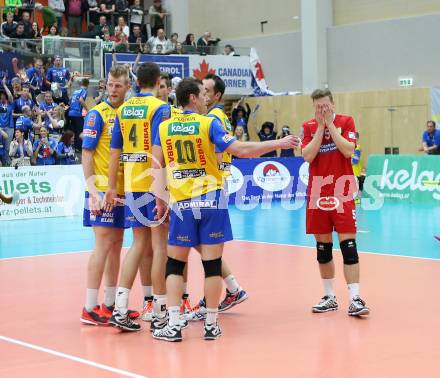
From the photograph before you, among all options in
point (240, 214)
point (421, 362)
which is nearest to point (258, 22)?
point (240, 214)

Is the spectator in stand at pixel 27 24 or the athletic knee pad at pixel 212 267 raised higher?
the spectator in stand at pixel 27 24

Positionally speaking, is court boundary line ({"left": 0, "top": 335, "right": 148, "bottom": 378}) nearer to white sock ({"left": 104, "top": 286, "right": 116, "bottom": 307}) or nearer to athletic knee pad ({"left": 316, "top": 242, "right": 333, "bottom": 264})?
white sock ({"left": 104, "top": 286, "right": 116, "bottom": 307})

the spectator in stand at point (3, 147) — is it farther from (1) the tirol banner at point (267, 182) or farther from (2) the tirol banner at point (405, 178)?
(2) the tirol banner at point (405, 178)

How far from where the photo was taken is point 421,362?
5.91m

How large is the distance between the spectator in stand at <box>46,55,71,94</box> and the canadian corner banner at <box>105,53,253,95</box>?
7.52ft

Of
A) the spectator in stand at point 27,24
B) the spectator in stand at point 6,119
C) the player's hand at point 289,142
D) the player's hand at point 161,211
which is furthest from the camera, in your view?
the spectator in stand at point 27,24

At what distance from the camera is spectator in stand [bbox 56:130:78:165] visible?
2036cm

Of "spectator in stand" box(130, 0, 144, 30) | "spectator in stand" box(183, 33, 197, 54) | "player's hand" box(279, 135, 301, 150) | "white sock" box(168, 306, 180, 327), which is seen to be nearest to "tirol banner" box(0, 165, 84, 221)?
"spectator in stand" box(183, 33, 197, 54)

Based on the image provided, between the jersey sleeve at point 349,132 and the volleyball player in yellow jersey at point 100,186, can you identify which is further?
the jersey sleeve at point 349,132

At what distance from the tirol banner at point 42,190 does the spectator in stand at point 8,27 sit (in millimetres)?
7021

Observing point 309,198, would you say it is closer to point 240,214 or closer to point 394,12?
point 240,214

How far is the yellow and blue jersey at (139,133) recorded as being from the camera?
23.3ft

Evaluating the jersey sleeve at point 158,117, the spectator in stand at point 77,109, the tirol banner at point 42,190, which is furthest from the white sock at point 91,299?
the spectator in stand at point 77,109

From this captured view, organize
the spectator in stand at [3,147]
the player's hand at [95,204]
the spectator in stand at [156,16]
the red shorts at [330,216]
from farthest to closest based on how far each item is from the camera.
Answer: the spectator in stand at [156,16] → the spectator in stand at [3,147] → the red shorts at [330,216] → the player's hand at [95,204]
